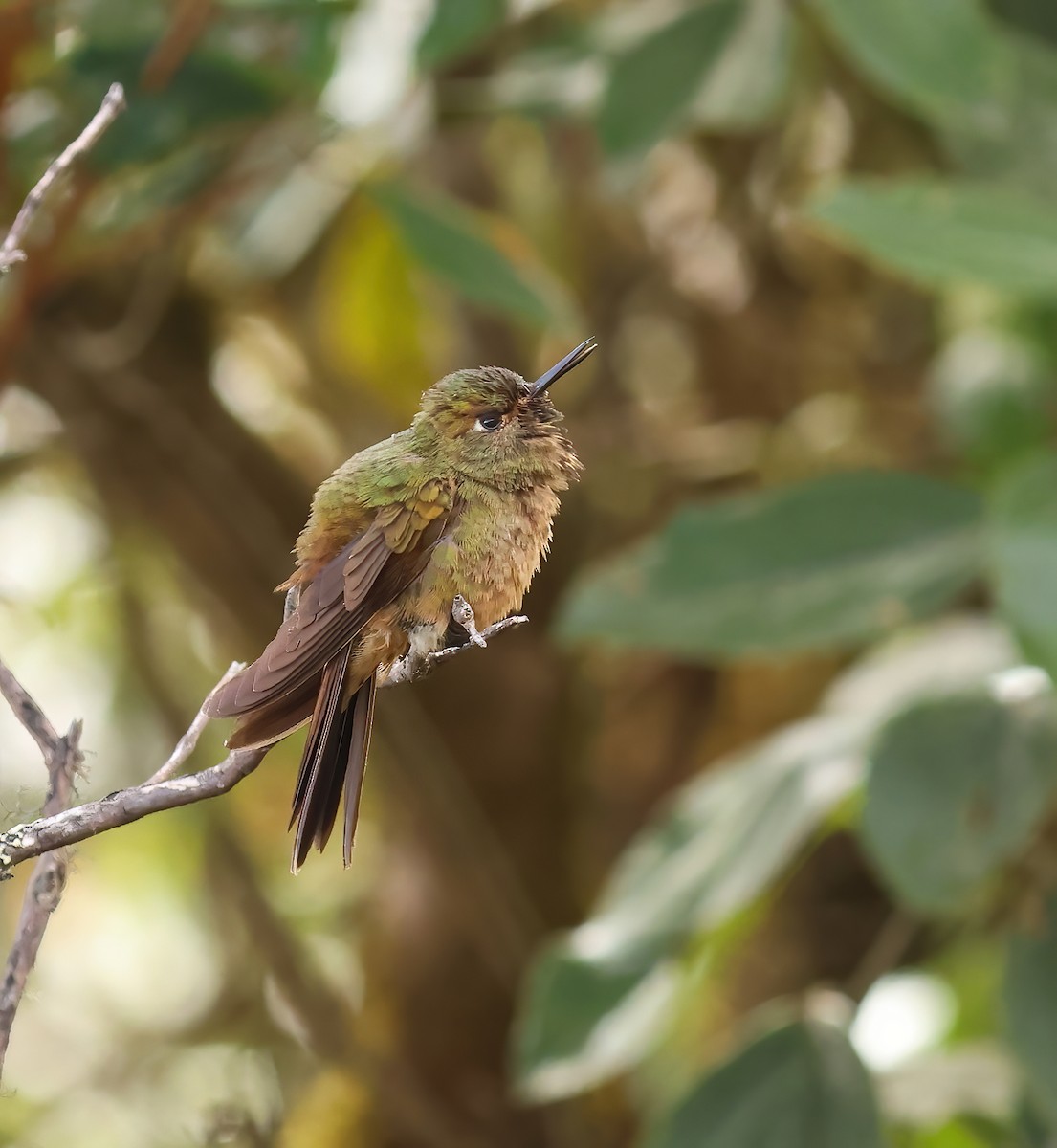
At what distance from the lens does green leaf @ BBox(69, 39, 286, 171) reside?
1863 mm

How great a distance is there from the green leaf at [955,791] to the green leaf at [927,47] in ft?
2.33

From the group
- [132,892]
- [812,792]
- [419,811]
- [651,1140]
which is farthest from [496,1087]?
[132,892]

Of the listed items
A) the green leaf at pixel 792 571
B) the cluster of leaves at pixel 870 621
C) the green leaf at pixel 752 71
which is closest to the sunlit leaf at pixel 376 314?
the green leaf at pixel 752 71

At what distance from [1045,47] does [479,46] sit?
96cm

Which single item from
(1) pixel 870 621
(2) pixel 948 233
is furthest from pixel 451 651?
(1) pixel 870 621

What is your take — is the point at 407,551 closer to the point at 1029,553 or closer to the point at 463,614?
the point at 463,614

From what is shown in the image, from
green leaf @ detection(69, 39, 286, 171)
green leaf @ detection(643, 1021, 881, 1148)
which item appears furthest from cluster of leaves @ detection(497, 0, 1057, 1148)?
green leaf @ detection(69, 39, 286, 171)

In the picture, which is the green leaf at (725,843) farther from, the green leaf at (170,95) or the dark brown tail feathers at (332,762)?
the dark brown tail feathers at (332,762)

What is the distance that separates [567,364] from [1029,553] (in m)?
1.05

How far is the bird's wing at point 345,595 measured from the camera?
0.60 metres

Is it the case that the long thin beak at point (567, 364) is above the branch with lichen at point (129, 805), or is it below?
above

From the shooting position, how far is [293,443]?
2.76m

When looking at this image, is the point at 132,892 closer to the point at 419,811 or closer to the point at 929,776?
the point at 419,811

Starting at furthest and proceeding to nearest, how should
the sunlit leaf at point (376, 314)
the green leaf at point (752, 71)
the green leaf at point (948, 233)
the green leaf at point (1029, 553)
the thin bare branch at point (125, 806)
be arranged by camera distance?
the sunlit leaf at point (376, 314)
the green leaf at point (752, 71)
the green leaf at point (948, 233)
the green leaf at point (1029, 553)
the thin bare branch at point (125, 806)
